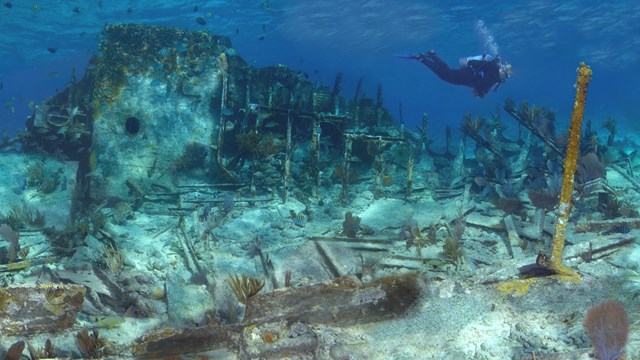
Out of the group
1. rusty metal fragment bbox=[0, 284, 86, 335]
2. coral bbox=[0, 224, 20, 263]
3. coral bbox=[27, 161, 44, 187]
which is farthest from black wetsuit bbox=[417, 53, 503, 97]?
coral bbox=[27, 161, 44, 187]

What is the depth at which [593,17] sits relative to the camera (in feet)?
101

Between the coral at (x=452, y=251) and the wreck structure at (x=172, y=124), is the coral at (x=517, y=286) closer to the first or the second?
the coral at (x=452, y=251)

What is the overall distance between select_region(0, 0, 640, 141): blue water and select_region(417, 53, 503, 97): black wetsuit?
8.19 m

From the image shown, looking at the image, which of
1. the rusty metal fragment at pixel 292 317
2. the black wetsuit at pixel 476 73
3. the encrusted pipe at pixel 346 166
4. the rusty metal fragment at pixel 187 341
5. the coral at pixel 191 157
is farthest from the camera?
the coral at pixel 191 157

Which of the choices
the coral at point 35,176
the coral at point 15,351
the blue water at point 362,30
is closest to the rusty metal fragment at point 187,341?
the coral at point 15,351

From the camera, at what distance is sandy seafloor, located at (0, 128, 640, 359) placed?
369cm

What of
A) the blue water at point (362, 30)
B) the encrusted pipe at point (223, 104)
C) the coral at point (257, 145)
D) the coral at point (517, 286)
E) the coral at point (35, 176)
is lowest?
the coral at point (517, 286)

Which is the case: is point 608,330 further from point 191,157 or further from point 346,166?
point 191,157

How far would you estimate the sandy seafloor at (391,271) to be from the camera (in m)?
3.69

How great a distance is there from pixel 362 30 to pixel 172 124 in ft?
105

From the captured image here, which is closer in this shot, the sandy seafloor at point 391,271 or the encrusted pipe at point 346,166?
the sandy seafloor at point 391,271

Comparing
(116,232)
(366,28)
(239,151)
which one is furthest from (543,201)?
(366,28)

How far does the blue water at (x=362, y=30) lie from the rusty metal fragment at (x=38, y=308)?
635 inches

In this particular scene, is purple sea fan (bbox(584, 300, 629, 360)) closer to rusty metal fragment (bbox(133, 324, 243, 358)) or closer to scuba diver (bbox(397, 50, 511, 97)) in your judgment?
rusty metal fragment (bbox(133, 324, 243, 358))
